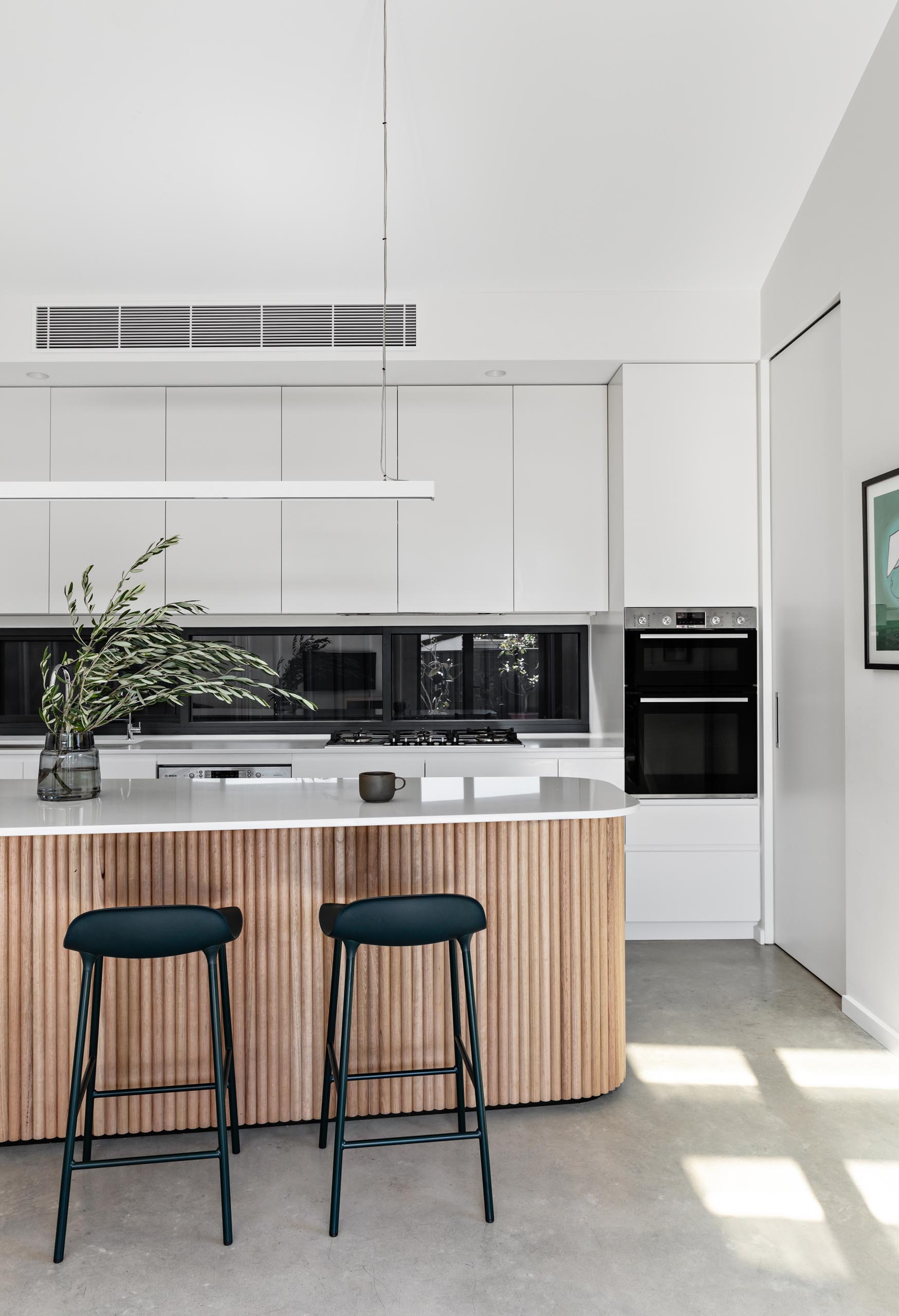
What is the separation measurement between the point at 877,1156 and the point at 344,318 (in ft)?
12.2

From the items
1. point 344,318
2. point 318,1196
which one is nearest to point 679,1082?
point 318,1196

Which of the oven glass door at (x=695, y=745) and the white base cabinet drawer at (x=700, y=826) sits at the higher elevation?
the oven glass door at (x=695, y=745)

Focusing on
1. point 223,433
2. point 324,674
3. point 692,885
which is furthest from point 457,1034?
point 223,433

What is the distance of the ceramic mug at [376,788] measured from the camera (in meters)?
2.43

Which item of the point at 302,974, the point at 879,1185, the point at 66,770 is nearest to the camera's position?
the point at 879,1185

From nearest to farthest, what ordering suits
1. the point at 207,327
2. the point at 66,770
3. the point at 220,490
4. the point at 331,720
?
the point at 66,770
the point at 220,490
the point at 207,327
the point at 331,720

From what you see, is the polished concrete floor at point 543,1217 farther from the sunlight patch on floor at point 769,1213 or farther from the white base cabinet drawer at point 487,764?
the white base cabinet drawer at point 487,764

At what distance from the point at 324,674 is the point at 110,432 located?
165 cm

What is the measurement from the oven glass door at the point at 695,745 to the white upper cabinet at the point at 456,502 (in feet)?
3.05

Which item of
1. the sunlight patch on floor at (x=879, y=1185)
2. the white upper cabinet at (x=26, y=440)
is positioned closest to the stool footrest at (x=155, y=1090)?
the sunlight patch on floor at (x=879, y=1185)

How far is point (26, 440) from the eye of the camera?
171 inches

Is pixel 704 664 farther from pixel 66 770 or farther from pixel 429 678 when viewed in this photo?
pixel 66 770

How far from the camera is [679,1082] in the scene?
8.75 feet

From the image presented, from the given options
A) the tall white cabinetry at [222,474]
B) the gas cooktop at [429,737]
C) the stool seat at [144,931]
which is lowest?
the stool seat at [144,931]
